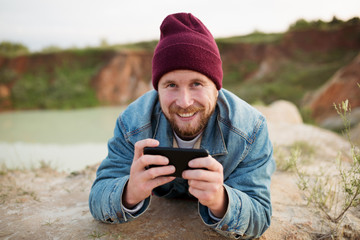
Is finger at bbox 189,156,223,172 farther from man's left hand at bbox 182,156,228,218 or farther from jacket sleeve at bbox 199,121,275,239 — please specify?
jacket sleeve at bbox 199,121,275,239

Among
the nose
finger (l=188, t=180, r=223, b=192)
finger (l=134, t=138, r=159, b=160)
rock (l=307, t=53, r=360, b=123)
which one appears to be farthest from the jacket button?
rock (l=307, t=53, r=360, b=123)

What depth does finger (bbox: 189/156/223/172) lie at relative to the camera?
4.98 feet

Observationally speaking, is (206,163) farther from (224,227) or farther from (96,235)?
(96,235)

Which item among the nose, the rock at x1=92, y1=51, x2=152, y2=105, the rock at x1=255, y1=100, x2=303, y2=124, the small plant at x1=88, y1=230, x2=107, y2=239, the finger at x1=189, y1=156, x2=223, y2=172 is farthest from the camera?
the rock at x1=92, y1=51, x2=152, y2=105

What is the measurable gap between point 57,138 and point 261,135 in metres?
8.63

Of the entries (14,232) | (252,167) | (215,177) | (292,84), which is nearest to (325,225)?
(252,167)

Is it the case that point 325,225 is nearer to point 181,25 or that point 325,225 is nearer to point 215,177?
point 215,177

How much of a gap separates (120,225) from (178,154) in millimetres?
1039

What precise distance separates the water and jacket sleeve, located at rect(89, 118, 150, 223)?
111 inches

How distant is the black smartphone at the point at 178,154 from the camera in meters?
1.55

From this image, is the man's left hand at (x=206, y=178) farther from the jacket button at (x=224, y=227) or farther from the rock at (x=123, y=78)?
the rock at (x=123, y=78)

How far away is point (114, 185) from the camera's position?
76.7 inches

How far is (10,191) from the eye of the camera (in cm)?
312

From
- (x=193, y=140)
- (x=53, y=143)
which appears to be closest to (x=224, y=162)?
(x=193, y=140)
